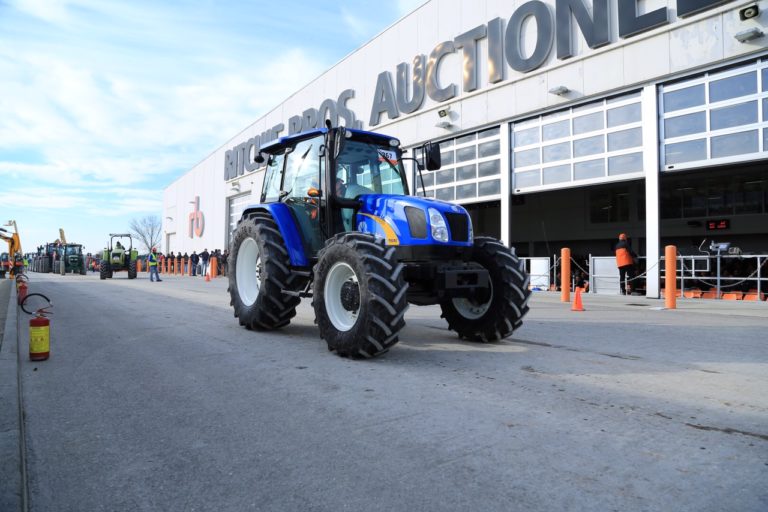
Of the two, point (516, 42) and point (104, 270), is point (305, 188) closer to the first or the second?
point (516, 42)

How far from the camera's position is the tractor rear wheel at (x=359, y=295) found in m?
4.39

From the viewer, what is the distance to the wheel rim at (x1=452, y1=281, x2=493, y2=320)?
18.6 feet

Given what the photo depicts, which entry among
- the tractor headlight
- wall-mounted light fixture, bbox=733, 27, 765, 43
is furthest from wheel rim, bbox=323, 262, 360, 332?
wall-mounted light fixture, bbox=733, 27, 765, 43

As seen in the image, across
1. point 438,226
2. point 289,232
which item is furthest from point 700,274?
point 289,232

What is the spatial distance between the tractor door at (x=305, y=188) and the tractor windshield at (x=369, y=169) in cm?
34

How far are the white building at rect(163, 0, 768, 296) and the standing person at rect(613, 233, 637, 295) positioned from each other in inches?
22.7

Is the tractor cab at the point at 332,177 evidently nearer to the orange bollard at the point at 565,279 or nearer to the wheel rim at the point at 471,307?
the wheel rim at the point at 471,307

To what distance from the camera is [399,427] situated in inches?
112

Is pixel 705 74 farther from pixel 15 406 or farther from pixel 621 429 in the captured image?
pixel 15 406

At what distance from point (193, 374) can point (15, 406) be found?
49.0 inches

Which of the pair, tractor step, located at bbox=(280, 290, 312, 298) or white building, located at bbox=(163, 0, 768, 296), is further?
white building, located at bbox=(163, 0, 768, 296)

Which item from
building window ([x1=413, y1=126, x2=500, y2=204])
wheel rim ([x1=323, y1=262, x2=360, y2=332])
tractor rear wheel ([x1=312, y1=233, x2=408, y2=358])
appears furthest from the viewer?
building window ([x1=413, y1=126, x2=500, y2=204])

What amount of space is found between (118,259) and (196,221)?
15902mm

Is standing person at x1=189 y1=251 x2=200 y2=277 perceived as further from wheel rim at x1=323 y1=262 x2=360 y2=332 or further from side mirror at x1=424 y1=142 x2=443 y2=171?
wheel rim at x1=323 y1=262 x2=360 y2=332
